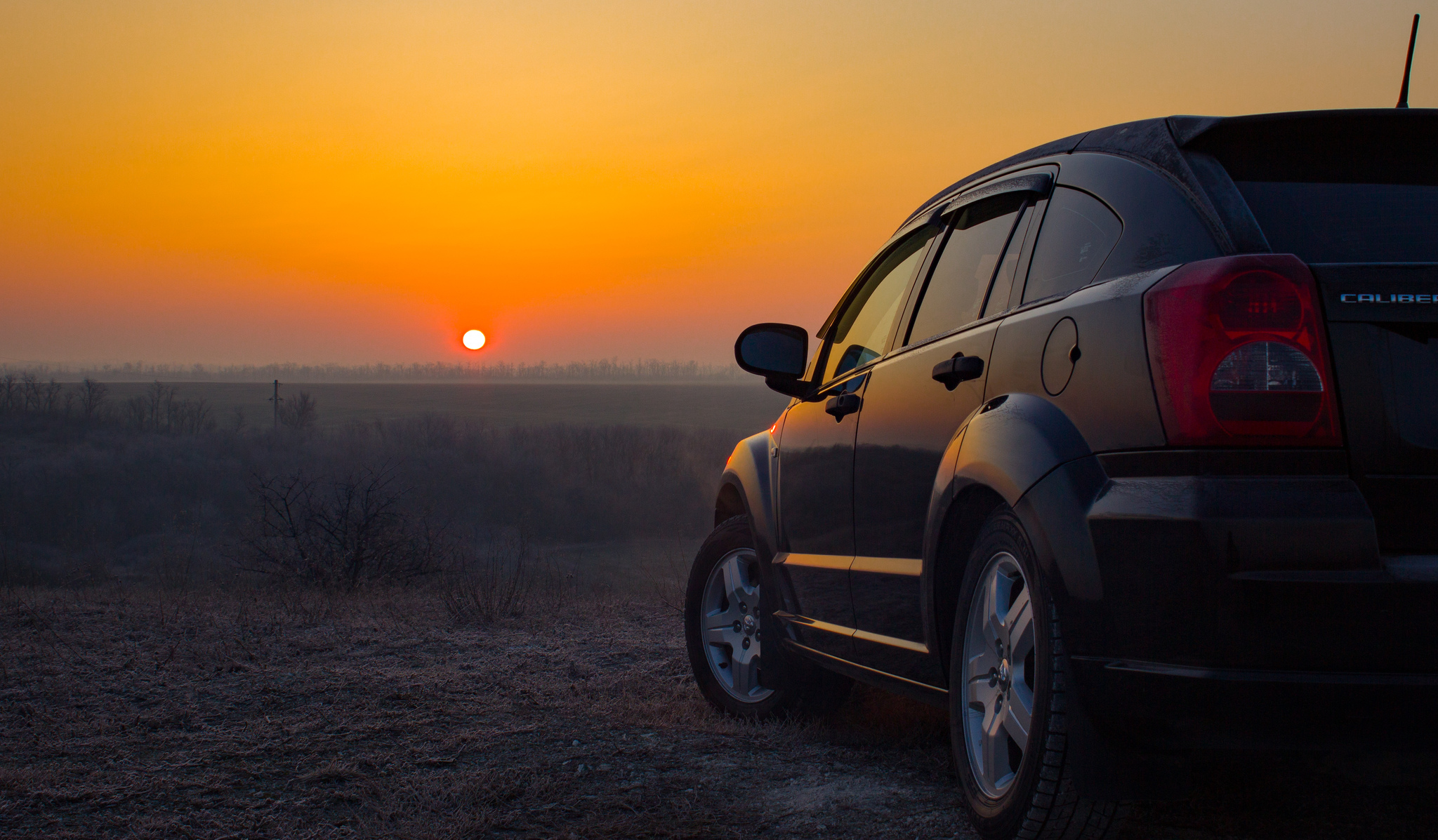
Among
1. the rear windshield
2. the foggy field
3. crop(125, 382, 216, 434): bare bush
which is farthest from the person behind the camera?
the foggy field

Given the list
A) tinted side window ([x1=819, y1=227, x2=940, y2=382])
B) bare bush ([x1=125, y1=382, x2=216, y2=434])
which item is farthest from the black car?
bare bush ([x1=125, y1=382, x2=216, y2=434])

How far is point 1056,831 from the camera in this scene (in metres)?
2.13

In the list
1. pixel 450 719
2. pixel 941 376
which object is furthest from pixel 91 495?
pixel 941 376

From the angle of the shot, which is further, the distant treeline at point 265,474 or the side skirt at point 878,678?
the distant treeline at point 265,474

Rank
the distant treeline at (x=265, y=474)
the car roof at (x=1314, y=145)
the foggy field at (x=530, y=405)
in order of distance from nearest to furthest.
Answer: the car roof at (x=1314, y=145) → the distant treeline at (x=265, y=474) → the foggy field at (x=530, y=405)

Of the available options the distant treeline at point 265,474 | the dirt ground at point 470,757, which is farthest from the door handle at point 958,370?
the distant treeline at point 265,474

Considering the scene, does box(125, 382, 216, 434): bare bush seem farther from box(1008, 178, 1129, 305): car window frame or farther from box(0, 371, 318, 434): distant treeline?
box(1008, 178, 1129, 305): car window frame

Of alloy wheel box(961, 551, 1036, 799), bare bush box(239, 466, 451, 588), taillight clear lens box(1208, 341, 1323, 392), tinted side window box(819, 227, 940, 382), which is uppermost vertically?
tinted side window box(819, 227, 940, 382)

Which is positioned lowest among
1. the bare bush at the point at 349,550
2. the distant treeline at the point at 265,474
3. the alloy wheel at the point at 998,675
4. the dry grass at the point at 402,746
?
the distant treeline at the point at 265,474

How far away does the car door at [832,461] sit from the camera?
346 centimetres

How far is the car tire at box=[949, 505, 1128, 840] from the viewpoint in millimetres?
2074

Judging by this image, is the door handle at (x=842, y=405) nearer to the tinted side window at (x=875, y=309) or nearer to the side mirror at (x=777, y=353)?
the tinted side window at (x=875, y=309)

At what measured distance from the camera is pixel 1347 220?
2.06m

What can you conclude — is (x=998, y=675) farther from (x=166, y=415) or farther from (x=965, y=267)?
(x=166, y=415)
